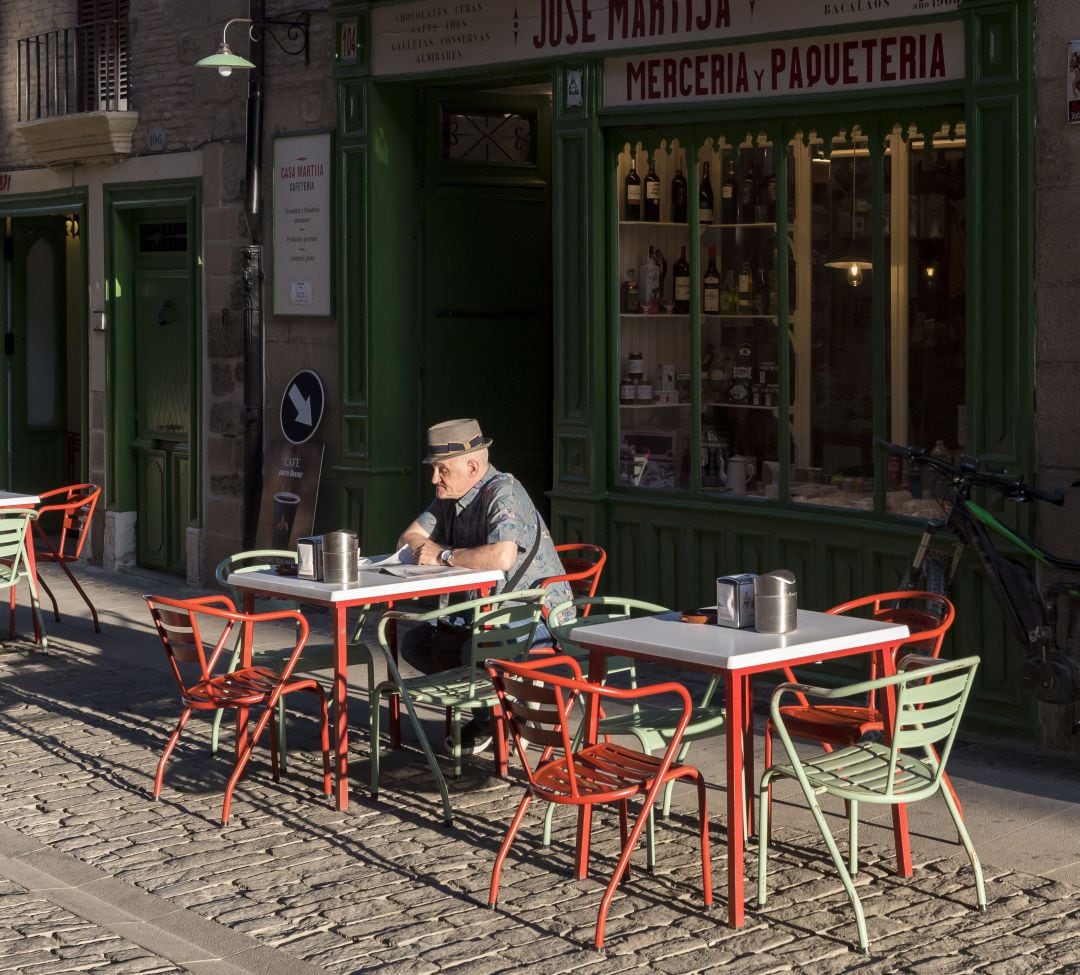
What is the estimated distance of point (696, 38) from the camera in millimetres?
9711

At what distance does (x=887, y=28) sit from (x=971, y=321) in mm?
1476

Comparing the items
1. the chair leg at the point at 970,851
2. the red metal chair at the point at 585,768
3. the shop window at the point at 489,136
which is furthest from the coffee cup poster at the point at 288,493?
the chair leg at the point at 970,851

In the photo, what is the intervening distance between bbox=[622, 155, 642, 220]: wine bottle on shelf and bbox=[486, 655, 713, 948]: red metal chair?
4547 millimetres

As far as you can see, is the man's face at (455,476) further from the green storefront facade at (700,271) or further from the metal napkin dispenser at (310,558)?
the green storefront facade at (700,271)

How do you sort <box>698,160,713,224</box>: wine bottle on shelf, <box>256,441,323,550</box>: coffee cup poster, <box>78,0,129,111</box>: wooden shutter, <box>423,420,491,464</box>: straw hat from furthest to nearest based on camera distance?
<box>78,0,129,111</box>: wooden shutter → <box>256,441,323,550</box>: coffee cup poster → <box>698,160,713,224</box>: wine bottle on shelf → <box>423,420,491,464</box>: straw hat

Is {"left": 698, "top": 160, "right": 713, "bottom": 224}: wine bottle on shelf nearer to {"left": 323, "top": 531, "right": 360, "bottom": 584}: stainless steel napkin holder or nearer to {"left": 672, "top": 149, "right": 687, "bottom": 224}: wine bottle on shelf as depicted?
{"left": 672, "top": 149, "right": 687, "bottom": 224}: wine bottle on shelf

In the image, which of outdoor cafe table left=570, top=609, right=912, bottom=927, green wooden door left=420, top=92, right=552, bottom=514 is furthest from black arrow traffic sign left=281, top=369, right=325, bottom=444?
outdoor cafe table left=570, top=609, right=912, bottom=927

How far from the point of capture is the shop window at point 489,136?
12047mm

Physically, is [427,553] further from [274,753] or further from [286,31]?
[286,31]

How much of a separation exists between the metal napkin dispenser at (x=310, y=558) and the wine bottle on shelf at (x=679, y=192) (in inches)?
130

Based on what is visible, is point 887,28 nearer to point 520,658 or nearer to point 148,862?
point 520,658

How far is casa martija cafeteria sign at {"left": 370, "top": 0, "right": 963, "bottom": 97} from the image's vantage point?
8.79 meters

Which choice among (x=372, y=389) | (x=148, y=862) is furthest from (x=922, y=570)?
(x=372, y=389)

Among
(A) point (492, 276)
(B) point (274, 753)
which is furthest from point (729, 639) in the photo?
(A) point (492, 276)
